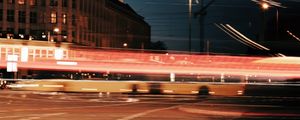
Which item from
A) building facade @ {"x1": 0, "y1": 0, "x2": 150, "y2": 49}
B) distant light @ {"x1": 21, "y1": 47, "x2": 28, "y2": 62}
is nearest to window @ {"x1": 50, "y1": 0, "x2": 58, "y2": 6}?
building facade @ {"x1": 0, "y1": 0, "x2": 150, "y2": 49}

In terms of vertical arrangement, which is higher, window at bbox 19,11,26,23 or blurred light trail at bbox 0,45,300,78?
window at bbox 19,11,26,23

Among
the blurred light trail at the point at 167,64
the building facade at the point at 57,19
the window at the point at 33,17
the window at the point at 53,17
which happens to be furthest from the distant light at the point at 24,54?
the window at the point at 33,17

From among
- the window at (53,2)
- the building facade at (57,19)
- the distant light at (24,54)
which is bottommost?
the distant light at (24,54)

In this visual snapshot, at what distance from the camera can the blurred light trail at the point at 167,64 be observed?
3309 centimetres

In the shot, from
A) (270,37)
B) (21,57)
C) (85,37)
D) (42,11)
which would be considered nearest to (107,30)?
(85,37)

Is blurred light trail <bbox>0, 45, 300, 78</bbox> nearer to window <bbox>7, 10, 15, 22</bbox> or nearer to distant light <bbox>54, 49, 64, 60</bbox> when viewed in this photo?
distant light <bbox>54, 49, 64, 60</bbox>

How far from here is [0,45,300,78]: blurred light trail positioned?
3309cm

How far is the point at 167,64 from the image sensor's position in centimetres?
3925

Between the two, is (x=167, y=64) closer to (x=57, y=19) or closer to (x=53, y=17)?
(x=57, y=19)

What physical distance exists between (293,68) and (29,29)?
218 feet

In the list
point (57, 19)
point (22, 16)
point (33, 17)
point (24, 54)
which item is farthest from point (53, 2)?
point (24, 54)

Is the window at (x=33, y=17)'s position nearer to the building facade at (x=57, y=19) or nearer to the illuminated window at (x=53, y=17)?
the building facade at (x=57, y=19)

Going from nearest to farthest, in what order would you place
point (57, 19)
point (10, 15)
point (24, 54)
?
point (24, 54), point (10, 15), point (57, 19)

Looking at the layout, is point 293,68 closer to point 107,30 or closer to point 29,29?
point 29,29
